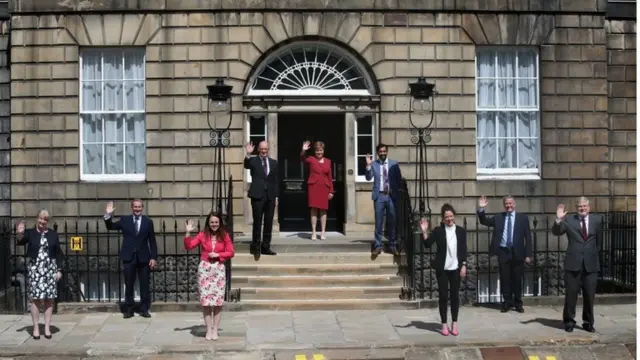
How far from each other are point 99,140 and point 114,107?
68 centimetres

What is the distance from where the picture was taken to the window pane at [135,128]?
17391 millimetres

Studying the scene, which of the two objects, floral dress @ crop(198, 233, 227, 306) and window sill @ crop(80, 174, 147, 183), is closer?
floral dress @ crop(198, 233, 227, 306)

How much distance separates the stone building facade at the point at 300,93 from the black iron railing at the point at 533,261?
646 millimetres

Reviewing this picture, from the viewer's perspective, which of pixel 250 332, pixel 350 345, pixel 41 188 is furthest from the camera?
pixel 41 188

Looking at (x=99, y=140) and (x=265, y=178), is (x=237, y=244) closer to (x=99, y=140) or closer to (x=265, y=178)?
(x=265, y=178)

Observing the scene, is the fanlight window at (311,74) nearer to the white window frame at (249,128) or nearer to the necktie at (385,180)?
the white window frame at (249,128)

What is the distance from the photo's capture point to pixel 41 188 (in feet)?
56.2

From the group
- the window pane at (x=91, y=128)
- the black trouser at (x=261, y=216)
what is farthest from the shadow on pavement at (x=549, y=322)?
the window pane at (x=91, y=128)

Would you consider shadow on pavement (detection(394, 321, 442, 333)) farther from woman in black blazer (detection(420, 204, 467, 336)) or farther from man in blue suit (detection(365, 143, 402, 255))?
man in blue suit (detection(365, 143, 402, 255))

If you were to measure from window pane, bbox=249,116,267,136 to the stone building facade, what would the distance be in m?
0.04

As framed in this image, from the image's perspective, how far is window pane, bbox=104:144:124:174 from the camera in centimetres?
1745

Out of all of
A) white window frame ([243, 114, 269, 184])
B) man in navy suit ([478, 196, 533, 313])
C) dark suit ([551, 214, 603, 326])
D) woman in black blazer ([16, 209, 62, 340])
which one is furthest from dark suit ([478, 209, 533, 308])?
woman in black blazer ([16, 209, 62, 340])

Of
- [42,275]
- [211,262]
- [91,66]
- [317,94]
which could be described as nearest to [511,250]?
[211,262]

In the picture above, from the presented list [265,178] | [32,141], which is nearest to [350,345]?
[265,178]
